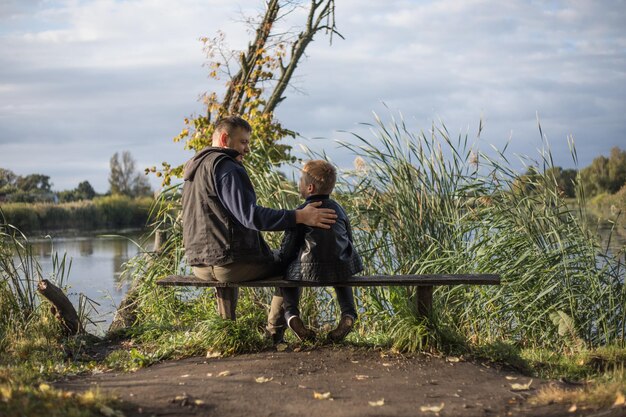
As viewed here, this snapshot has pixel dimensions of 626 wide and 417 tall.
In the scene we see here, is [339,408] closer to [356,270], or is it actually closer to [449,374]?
Answer: [449,374]

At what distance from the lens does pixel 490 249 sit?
6.07 meters

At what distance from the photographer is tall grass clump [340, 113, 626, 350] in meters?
6.02

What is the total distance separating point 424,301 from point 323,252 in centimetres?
74

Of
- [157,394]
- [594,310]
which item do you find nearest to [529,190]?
[594,310]

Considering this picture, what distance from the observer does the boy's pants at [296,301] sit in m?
5.17


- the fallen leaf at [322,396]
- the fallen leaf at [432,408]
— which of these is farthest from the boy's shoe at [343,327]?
the fallen leaf at [432,408]

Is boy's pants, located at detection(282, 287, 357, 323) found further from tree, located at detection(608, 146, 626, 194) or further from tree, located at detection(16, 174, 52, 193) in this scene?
tree, located at detection(16, 174, 52, 193)

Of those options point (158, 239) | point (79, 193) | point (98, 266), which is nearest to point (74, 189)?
point (79, 193)

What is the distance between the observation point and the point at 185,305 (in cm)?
719

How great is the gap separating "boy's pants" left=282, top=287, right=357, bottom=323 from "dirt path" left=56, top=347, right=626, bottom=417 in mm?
248

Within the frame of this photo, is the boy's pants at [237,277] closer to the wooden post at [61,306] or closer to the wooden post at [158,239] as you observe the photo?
the wooden post at [61,306]

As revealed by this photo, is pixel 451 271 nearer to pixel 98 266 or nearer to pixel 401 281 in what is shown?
pixel 401 281

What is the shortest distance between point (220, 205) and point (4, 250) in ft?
9.42

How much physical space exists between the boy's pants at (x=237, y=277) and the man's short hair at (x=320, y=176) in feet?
2.01
